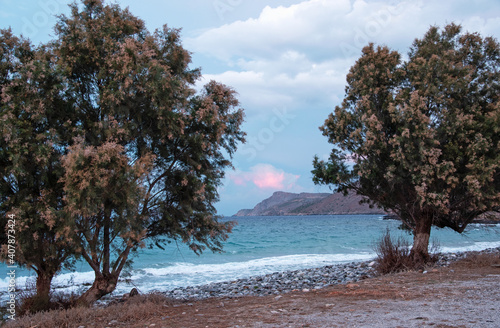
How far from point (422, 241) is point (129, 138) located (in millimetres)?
11590

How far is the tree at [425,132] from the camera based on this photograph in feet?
40.6

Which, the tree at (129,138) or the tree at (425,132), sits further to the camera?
the tree at (425,132)

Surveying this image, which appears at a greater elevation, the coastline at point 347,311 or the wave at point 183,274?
the coastline at point 347,311

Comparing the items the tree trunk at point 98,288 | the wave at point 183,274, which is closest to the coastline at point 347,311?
the tree trunk at point 98,288

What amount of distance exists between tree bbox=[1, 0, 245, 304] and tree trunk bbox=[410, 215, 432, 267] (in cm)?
762

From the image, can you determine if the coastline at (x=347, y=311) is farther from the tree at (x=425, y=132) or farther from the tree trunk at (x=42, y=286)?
the tree at (x=425, y=132)

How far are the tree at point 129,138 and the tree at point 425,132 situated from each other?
5139mm

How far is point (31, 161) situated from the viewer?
9.46m

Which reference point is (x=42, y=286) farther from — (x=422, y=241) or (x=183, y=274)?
(x=422, y=241)

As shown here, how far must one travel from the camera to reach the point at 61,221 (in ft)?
29.2

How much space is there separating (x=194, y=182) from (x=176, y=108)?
7.13ft

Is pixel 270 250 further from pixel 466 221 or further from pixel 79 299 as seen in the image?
pixel 79 299

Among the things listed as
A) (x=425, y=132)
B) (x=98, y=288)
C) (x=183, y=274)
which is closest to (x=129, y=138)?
(x=98, y=288)

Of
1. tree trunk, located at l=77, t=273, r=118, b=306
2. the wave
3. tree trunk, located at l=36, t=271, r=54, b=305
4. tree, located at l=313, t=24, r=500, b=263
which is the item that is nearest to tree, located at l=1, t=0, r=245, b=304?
tree trunk, located at l=77, t=273, r=118, b=306
